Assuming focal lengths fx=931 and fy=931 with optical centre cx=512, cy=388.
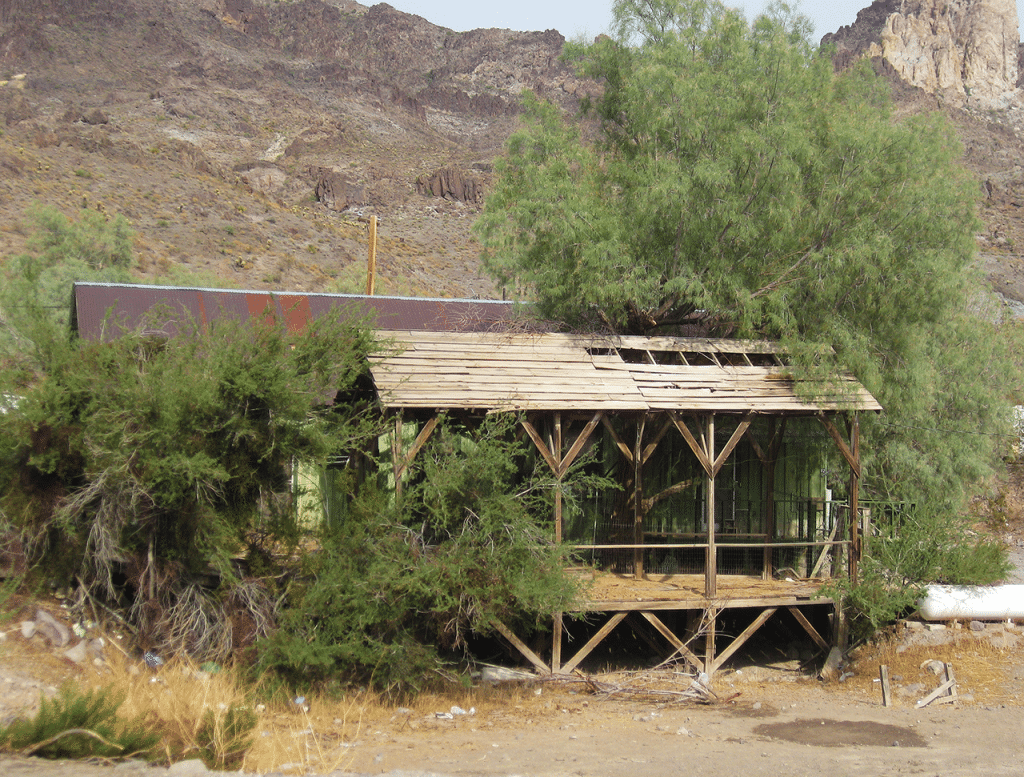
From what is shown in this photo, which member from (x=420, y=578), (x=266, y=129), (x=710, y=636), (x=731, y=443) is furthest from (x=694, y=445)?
(x=266, y=129)

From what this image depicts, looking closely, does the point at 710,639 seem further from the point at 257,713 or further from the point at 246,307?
the point at 246,307

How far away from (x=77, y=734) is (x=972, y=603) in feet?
39.6

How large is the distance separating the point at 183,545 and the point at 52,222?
27.9 meters

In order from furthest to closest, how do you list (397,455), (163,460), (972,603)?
(972,603)
(397,455)
(163,460)

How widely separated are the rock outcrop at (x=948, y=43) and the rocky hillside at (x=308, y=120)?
303 mm

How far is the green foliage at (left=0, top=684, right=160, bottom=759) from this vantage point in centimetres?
852

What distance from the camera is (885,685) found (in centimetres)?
1291

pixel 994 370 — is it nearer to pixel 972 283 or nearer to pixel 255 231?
pixel 972 283

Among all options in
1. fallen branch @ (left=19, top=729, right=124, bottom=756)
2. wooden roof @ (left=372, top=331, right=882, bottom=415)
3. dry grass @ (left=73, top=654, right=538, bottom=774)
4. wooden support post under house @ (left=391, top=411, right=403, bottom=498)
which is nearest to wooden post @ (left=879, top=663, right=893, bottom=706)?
wooden roof @ (left=372, top=331, right=882, bottom=415)

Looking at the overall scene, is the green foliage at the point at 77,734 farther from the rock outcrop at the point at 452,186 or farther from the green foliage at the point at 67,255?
the rock outcrop at the point at 452,186

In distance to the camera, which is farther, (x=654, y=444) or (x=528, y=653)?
(x=654, y=444)

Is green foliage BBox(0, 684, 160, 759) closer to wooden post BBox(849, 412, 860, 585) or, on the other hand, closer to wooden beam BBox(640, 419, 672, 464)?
wooden beam BBox(640, 419, 672, 464)

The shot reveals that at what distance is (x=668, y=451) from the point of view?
16.0 m

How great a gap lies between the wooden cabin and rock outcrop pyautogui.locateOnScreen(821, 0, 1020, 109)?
4857 inches
